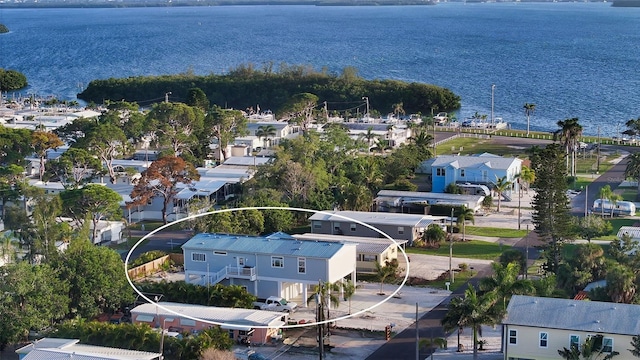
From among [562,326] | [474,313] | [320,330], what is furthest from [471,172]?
[320,330]

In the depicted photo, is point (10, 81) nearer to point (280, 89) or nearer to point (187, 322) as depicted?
point (280, 89)

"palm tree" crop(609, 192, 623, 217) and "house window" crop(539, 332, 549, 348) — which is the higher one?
"house window" crop(539, 332, 549, 348)

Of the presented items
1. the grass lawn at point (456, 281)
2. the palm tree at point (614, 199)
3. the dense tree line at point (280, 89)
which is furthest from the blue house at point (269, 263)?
the dense tree line at point (280, 89)

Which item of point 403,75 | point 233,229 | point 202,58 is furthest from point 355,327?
point 202,58

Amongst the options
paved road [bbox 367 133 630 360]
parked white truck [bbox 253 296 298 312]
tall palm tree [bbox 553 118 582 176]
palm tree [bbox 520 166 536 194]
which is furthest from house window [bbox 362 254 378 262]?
tall palm tree [bbox 553 118 582 176]

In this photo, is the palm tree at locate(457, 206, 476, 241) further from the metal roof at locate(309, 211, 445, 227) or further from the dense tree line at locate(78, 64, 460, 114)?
the dense tree line at locate(78, 64, 460, 114)

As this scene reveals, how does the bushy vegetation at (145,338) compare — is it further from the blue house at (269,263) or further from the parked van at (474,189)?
the parked van at (474,189)

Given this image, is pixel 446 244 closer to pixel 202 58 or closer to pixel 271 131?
pixel 271 131

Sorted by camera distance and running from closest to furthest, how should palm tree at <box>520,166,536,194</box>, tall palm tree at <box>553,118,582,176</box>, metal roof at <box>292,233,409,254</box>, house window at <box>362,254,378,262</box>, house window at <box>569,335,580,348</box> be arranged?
1. house window at <box>569,335,580,348</box>
2. house window at <box>362,254,378,262</box>
3. metal roof at <box>292,233,409,254</box>
4. palm tree at <box>520,166,536,194</box>
5. tall palm tree at <box>553,118,582,176</box>
